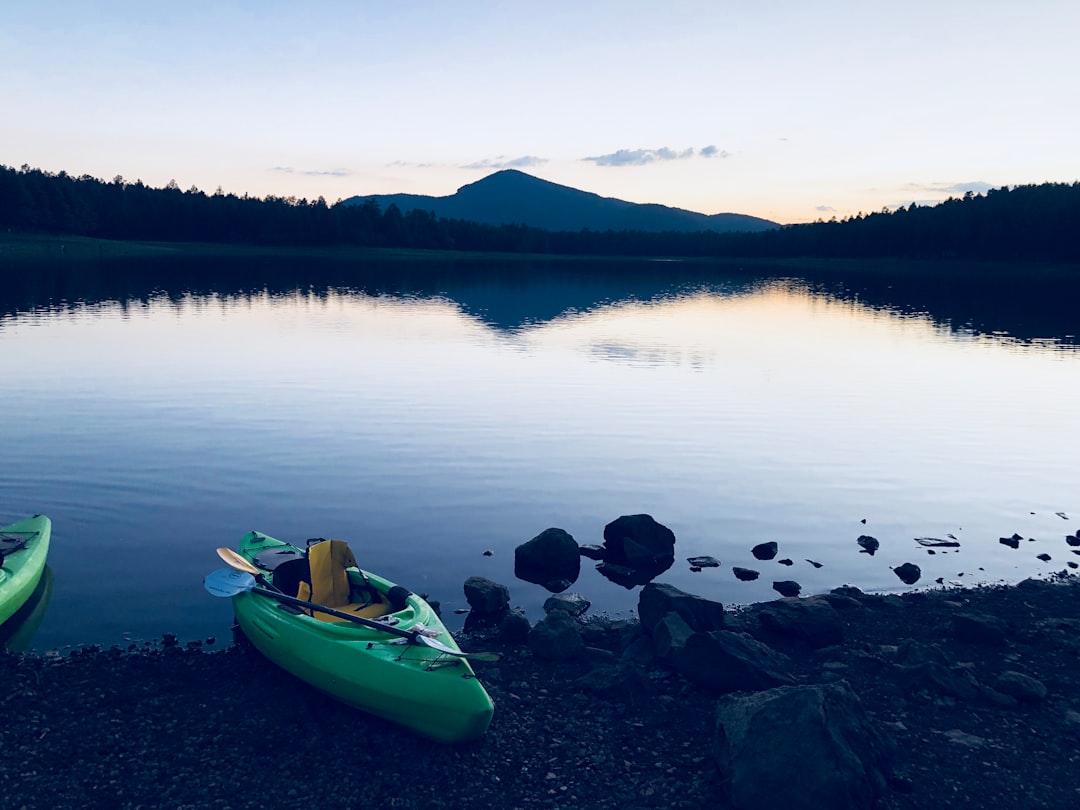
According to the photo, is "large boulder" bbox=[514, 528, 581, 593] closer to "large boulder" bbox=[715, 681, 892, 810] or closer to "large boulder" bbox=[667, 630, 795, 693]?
"large boulder" bbox=[667, 630, 795, 693]

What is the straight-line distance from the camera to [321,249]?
18750cm

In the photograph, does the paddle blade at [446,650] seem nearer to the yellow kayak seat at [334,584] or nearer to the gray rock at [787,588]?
the yellow kayak seat at [334,584]

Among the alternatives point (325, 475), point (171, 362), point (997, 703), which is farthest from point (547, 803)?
point (171, 362)

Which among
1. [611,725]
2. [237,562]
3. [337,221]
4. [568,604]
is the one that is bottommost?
[568,604]

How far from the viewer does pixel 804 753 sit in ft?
29.7

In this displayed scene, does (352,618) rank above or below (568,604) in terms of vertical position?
above

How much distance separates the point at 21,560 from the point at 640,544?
1219 cm

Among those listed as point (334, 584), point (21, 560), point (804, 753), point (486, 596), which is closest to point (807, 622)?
point (804, 753)

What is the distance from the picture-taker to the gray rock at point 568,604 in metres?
15.0

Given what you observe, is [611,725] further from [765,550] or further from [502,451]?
[502,451]

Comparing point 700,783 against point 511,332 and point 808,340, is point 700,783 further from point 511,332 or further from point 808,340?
point 808,340

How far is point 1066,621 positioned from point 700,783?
8.54 m

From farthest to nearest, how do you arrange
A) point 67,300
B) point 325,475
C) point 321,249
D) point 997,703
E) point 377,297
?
point 321,249
point 377,297
point 67,300
point 325,475
point 997,703

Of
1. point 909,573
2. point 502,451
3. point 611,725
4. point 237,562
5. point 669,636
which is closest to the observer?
point 611,725
